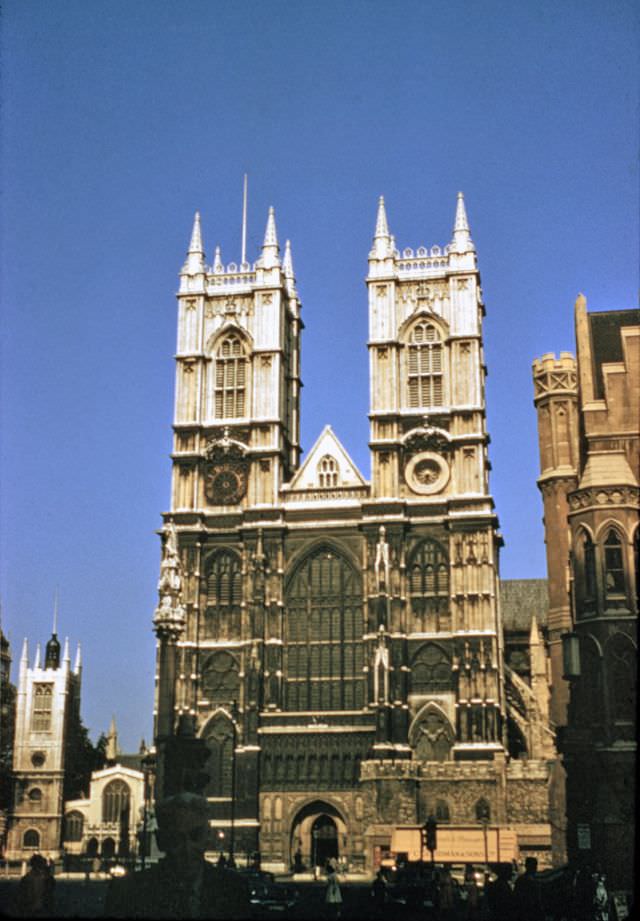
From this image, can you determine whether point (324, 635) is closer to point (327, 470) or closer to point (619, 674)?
point (327, 470)

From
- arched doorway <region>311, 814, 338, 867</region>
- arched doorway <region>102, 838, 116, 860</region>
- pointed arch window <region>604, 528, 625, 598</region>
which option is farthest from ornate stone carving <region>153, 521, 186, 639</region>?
arched doorway <region>102, 838, 116, 860</region>

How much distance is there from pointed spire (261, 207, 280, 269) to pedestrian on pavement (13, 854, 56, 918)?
67.8m

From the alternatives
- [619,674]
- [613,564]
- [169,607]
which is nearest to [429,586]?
[613,564]

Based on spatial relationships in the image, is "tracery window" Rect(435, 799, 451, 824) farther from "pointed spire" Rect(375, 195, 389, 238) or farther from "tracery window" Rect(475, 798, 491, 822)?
"pointed spire" Rect(375, 195, 389, 238)

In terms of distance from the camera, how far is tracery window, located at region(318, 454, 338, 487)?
76.6 metres

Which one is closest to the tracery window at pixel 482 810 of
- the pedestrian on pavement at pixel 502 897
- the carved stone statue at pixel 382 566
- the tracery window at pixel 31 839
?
the carved stone statue at pixel 382 566

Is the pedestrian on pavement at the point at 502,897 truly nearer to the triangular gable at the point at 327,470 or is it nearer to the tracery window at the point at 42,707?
the triangular gable at the point at 327,470

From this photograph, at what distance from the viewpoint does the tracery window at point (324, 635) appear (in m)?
72.3

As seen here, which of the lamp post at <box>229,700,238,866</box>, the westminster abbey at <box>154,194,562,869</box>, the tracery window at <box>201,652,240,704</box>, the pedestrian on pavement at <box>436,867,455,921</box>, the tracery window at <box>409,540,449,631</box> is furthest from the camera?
the tracery window at <box>201,652,240,704</box>

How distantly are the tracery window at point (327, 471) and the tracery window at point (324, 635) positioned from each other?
433 cm

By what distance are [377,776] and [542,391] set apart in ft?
81.0

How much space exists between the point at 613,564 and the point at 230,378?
3820 centimetres

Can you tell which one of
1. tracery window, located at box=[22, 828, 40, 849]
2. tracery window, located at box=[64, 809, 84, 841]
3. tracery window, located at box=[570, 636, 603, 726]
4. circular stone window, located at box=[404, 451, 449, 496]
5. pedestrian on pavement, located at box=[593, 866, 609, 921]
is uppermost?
circular stone window, located at box=[404, 451, 449, 496]

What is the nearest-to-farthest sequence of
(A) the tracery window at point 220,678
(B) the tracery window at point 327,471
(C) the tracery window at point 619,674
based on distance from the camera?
(C) the tracery window at point 619,674 < (A) the tracery window at point 220,678 < (B) the tracery window at point 327,471
